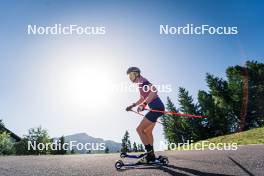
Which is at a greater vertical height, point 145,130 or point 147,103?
point 147,103

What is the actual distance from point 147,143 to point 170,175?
2482mm

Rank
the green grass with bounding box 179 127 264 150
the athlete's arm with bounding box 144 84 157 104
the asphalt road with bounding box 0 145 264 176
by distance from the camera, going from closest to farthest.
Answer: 1. the asphalt road with bounding box 0 145 264 176
2. the athlete's arm with bounding box 144 84 157 104
3. the green grass with bounding box 179 127 264 150

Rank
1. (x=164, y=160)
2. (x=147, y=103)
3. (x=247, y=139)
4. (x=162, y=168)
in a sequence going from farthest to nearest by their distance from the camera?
(x=247, y=139)
(x=147, y=103)
(x=164, y=160)
(x=162, y=168)

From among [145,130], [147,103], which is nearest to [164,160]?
[145,130]

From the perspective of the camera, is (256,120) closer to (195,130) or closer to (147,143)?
(195,130)

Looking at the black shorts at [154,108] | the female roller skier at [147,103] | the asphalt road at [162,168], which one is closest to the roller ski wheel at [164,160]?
the asphalt road at [162,168]

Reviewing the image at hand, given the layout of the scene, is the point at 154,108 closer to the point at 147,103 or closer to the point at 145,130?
the point at 147,103

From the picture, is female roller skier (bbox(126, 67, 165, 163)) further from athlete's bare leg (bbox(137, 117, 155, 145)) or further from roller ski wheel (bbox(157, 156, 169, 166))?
roller ski wheel (bbox(157, 156, 169, 166))

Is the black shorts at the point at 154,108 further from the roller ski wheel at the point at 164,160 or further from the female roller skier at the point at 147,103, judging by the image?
the roller ski wheel at the point at 164,160

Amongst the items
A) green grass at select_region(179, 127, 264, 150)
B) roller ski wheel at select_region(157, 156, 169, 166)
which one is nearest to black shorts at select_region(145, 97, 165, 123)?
→ roller ski wheel at select_region(157, 156, 169, 166)

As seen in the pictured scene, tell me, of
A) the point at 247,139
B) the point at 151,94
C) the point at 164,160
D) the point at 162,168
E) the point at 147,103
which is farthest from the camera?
the point at 247,139

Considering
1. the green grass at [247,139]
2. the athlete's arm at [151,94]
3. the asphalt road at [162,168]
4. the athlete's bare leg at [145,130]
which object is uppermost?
the athlete's arm at [151,94]

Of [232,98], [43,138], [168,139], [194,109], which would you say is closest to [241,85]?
[232,98]

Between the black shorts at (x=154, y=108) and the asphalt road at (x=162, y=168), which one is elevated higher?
the black shorts at (x=154, y=108)
